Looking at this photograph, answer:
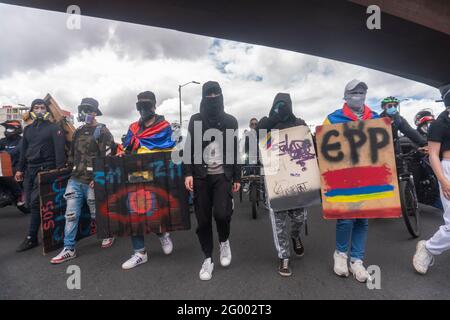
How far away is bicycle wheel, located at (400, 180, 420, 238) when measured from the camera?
Answer: 3651 mm

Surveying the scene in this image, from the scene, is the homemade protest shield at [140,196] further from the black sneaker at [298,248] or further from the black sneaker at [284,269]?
the black sneaker at [298,248]

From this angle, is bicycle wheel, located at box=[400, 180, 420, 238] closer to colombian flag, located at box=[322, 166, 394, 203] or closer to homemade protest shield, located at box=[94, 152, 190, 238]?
colombian flag, located at box=[322, 166, 394, 203]

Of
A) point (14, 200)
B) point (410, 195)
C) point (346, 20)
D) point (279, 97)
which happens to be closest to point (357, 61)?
point (346, 20)

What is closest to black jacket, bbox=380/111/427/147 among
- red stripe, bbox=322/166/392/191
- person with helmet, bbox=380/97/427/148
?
person with helmet, bbox=380/97/427/148

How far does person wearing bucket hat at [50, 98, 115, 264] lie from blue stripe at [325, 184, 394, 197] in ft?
10.1

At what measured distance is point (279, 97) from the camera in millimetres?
2891

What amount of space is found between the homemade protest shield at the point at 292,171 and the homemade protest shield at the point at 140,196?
1.13 meters

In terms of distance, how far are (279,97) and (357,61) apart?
26.1 meters

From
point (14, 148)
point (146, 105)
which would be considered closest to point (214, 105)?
point (146, 105)

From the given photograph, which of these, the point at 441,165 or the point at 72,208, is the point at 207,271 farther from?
the point at 441,165

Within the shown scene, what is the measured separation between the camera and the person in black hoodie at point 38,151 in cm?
380

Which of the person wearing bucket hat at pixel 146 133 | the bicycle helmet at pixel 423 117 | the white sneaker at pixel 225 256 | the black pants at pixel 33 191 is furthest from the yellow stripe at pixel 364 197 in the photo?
the black pants at pixel 33 191

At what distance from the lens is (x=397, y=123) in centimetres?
409

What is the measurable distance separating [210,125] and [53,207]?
2.73 meters
